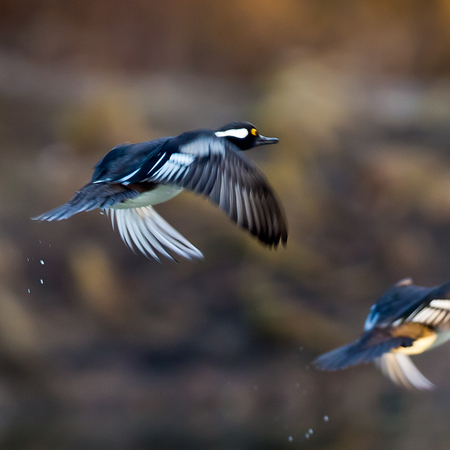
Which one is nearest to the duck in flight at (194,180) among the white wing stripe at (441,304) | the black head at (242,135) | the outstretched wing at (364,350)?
the black head at (242,135)

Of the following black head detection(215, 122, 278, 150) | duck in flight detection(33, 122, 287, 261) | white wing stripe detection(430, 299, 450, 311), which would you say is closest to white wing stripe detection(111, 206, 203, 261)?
duck in flight detection(33, 122, 287, 261)

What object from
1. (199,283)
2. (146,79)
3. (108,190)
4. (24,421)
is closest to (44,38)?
(146,79)

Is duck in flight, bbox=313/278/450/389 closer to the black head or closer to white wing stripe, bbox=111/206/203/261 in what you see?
white wing stripe, bbox=111/206/203/261

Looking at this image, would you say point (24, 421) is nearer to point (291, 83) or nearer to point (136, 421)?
point (136, 421)

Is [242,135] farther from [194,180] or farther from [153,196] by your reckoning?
[194,180]

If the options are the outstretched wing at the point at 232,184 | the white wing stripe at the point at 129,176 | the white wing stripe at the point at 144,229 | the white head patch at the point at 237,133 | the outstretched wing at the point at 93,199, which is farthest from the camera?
the white wing stripe at the point at 144,229

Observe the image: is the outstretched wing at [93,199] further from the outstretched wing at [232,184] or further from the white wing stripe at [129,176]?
the outstretched wing at [232,184]

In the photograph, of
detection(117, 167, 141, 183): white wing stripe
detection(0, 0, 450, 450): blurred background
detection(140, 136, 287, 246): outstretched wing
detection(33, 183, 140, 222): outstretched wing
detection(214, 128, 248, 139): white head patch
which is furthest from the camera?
detection(0, 0, 450, 450): blurred background
